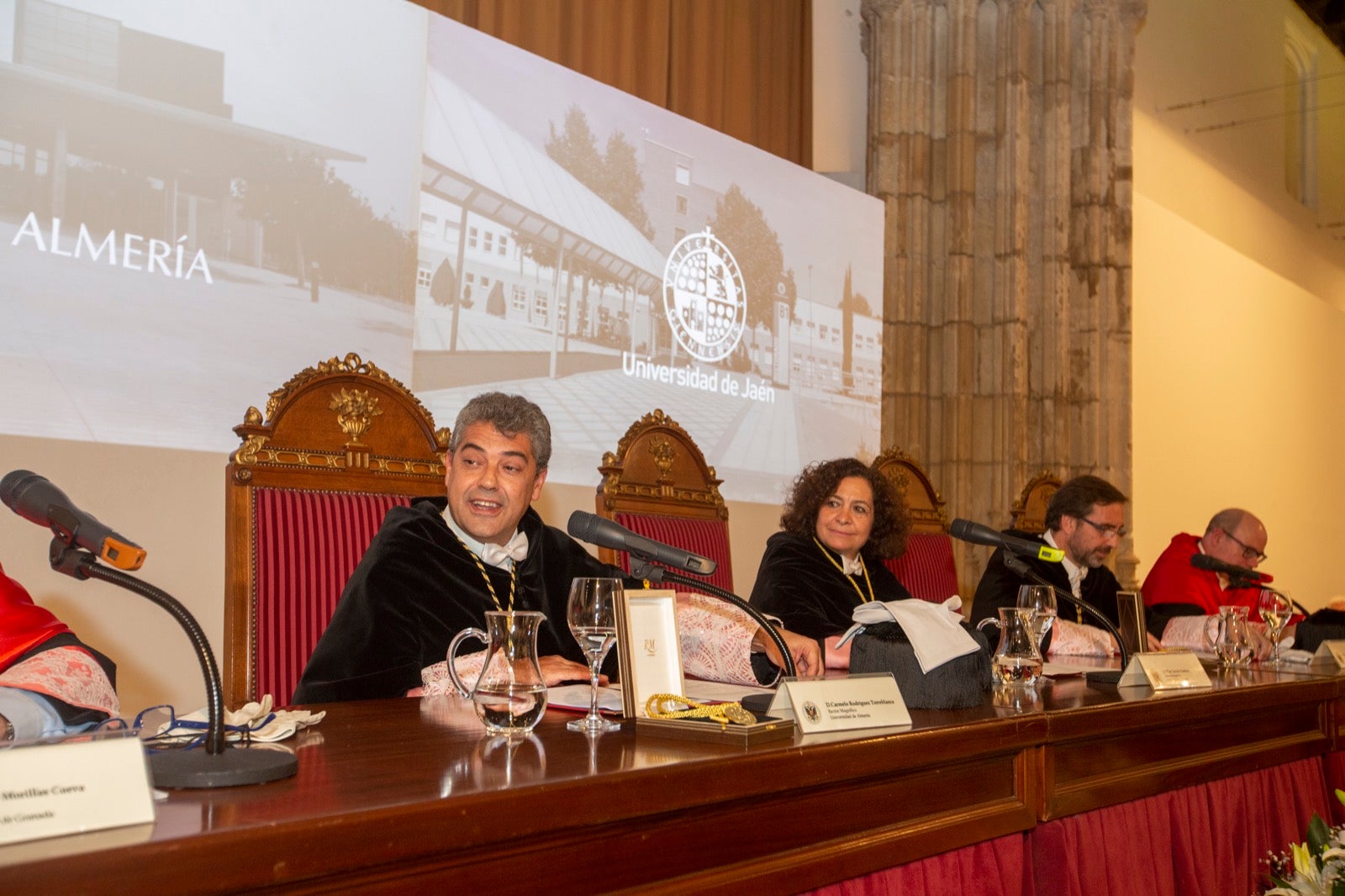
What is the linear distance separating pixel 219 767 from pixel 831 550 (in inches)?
91.4

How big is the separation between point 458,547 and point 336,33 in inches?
65.0

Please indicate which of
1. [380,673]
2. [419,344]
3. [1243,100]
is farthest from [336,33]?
[1243,100]

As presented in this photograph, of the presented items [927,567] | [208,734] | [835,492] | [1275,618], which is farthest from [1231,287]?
[208,734]

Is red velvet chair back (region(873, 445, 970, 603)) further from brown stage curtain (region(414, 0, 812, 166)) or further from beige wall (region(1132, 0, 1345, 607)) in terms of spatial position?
beige wall (region(1132, 0, 1345, 607))

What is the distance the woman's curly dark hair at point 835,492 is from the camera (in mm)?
3197

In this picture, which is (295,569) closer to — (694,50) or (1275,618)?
(1275,618)

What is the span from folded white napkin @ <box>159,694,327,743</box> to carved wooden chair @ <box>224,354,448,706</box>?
3.12ft

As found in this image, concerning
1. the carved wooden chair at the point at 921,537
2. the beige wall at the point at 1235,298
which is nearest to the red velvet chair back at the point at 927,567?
the carved wooden chair at the point at 921,537

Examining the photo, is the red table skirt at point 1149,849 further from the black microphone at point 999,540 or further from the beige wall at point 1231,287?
the beige wall at point 1231,287

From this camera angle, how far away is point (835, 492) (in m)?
3.18

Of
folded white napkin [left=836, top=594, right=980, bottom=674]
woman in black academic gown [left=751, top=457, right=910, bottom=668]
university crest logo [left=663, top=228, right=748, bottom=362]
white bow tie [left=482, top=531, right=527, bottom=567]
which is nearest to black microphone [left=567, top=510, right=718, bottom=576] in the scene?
folded white napkin [left=836, top=594, right=980, bottom=674]

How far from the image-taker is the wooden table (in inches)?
32.9

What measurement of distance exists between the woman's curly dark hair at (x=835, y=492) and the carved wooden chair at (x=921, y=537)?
616 millimetres

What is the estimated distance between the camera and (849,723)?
1438 millimetres
